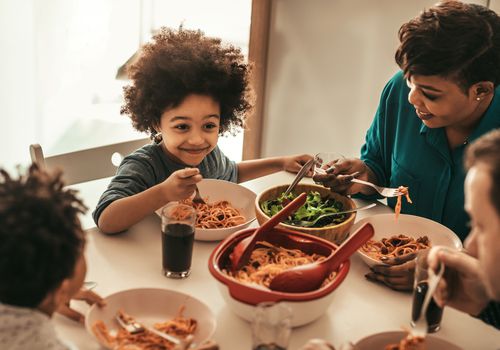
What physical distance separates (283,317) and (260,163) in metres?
1.24

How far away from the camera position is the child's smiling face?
1.92 meters

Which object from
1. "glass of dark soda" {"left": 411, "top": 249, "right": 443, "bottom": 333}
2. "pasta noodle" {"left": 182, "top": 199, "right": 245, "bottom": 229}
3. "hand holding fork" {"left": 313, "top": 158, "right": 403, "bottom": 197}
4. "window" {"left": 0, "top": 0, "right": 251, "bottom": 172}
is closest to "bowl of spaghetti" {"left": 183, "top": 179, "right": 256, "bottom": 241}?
"pasta noodle" {"left": 182, "top": 199, "right": 245, "bottom": 229}

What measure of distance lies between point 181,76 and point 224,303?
824mm

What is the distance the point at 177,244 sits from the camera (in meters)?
1.48

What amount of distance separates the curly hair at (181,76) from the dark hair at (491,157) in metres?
1.02

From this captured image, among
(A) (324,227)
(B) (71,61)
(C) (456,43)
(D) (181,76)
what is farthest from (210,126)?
(B) (71,61)

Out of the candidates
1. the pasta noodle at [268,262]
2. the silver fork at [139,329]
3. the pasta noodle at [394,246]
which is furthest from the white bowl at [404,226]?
the silver fork at [139,329]

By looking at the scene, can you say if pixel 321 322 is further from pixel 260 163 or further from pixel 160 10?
pixel 160 10

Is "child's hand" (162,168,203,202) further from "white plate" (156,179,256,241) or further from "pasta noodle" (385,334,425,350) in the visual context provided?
"pasta noodle" (385,334,425,350)

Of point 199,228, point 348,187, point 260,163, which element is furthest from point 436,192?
point 199,228

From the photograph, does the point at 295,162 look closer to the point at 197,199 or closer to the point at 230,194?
the point at 230,194

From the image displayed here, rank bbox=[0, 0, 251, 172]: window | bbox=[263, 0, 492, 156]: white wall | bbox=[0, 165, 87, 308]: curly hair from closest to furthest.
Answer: bbox=[0, 165, 87, 308]: curly hair < bbox=[0, 0, 251, 172]: window < bbox=[263, 0, 492, 156]: white wall

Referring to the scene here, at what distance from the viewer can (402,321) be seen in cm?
140

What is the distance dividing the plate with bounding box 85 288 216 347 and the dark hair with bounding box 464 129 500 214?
619 millimetres
